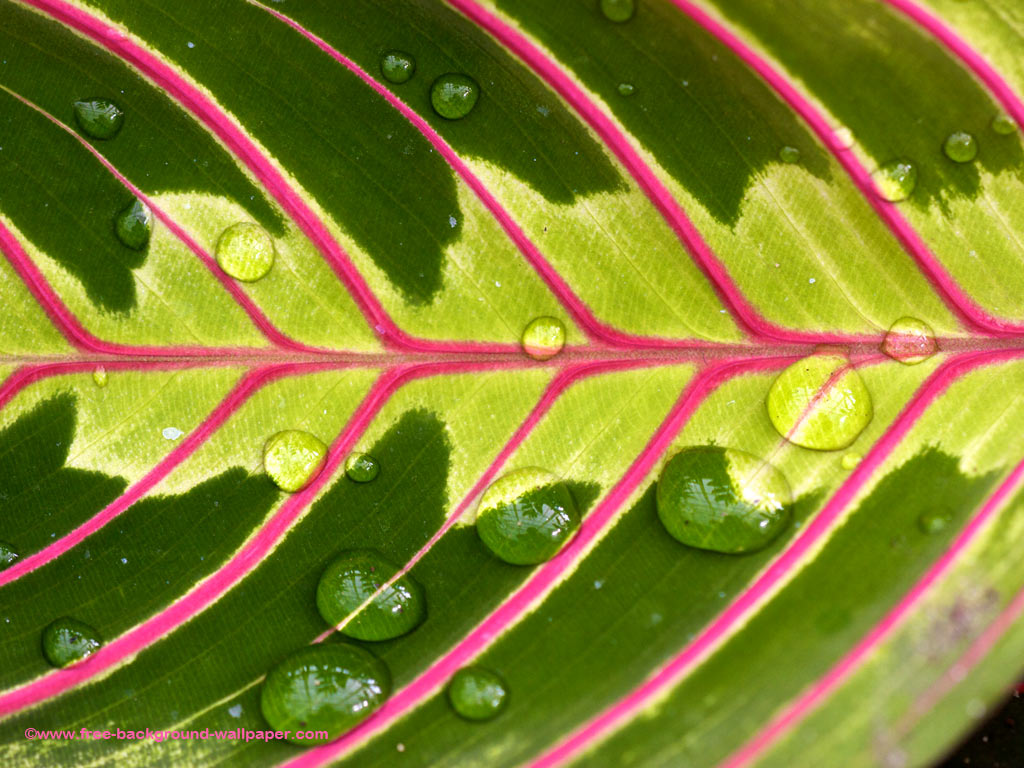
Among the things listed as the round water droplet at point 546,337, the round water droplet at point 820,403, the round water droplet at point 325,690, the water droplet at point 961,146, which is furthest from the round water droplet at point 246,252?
the water droplet at point 961,146

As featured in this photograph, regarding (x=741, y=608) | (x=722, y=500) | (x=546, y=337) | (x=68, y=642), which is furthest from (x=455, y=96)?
(x=68, y=642)

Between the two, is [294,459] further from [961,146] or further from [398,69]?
[961,146]

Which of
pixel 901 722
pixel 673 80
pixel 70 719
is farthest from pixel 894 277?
pixel 70 719

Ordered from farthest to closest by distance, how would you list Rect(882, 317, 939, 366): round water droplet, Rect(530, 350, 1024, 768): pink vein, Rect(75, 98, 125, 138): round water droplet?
1. Rect(75, 98, 125, 138): round water droplet
2. Rect(882, 317, 939, 366): round water droplet
3. Rect(530, 350, 1024, 768): pink vein

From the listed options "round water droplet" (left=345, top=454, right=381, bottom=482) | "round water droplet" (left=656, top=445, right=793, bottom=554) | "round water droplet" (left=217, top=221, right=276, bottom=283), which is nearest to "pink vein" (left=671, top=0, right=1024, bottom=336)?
"round water droplet" (left=656, top=445, right=793, bottom=554)

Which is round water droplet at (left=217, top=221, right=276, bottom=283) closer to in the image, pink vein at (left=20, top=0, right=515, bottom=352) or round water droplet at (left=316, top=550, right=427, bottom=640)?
pink vein at (left=20, top=0, right=515, bottom=352)

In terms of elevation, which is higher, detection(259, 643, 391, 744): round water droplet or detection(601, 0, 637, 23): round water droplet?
detection(601, 0, 637, 23): round water droplet

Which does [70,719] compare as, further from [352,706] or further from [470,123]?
[470,123]
